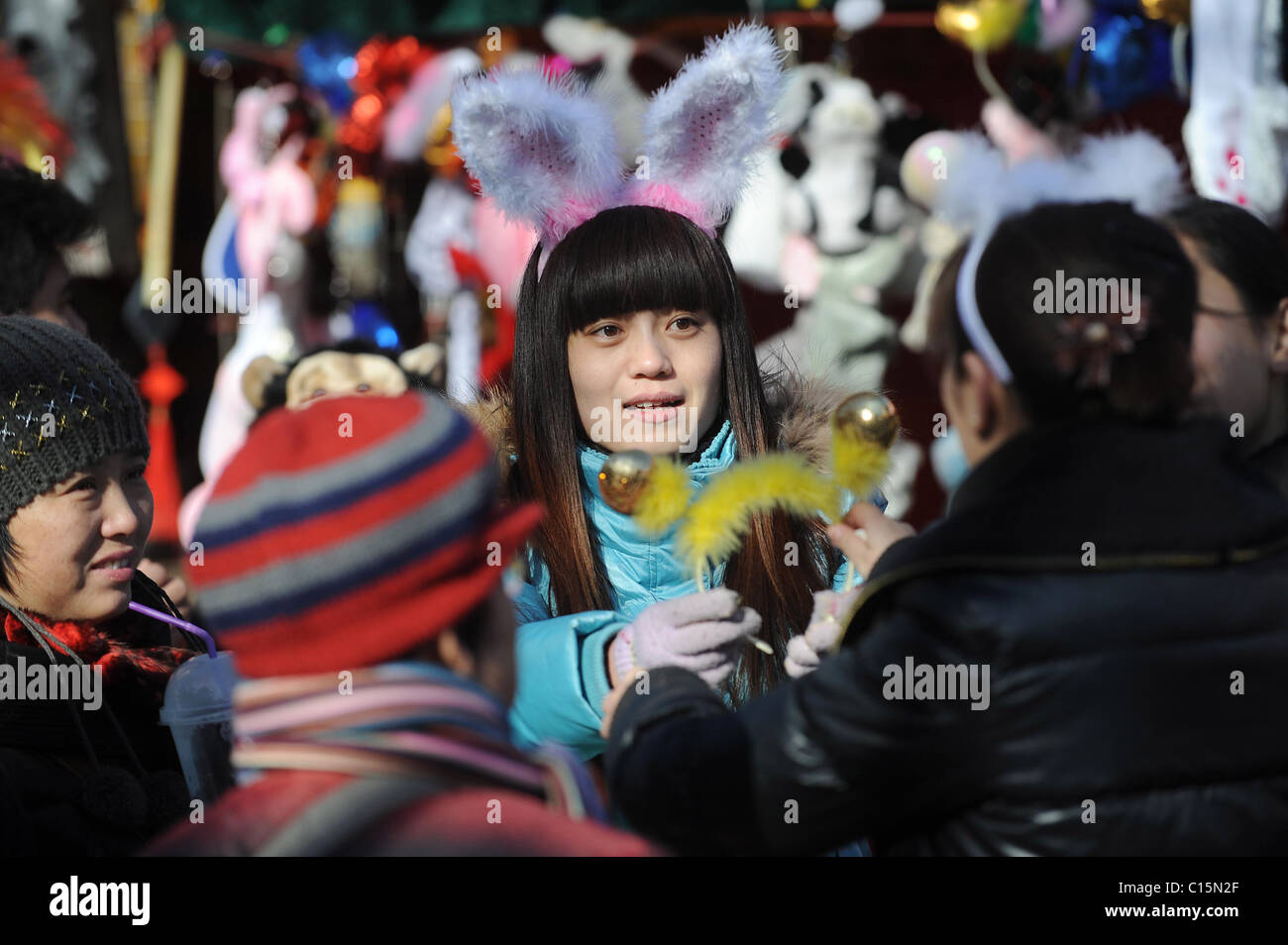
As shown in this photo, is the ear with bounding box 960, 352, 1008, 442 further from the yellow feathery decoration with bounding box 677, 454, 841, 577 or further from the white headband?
the yellow feathery decoration with bounding box 677, 454, 841, 577

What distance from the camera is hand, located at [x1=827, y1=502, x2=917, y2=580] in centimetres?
170

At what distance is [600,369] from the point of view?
223 centimetres

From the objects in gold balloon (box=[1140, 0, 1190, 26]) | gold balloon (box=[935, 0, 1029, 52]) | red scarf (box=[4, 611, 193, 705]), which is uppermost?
gold balloon (box=[935, 0, 1029, 52])

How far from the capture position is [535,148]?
7.73 ft

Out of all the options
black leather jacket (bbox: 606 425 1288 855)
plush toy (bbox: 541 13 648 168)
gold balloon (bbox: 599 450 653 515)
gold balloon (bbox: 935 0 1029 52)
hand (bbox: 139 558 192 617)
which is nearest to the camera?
black leather jacket (bbox: 606 425 1288 855)

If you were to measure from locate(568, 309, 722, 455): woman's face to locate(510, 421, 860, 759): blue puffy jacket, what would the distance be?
0.20ft

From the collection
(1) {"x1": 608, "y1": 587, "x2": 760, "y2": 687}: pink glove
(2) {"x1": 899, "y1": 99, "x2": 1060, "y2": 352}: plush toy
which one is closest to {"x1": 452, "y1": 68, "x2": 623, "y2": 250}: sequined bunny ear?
(1) {"x1": 608, "y1": 587, "x2": 760, "y2": 687}: pink glove

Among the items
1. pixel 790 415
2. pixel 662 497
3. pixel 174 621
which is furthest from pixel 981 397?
pixel 174 621

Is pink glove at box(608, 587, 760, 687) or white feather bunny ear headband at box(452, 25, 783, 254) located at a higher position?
white feather bunny ear headband at box(452, 25, 783, 254)

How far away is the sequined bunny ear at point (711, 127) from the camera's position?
2.38 metres

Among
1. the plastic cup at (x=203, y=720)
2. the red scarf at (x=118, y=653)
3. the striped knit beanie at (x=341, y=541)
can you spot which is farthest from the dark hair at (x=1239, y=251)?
the red scarf at (x=118, y=653)

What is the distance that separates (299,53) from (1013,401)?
5014 millimetres

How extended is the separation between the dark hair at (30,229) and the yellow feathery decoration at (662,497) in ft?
5.34
